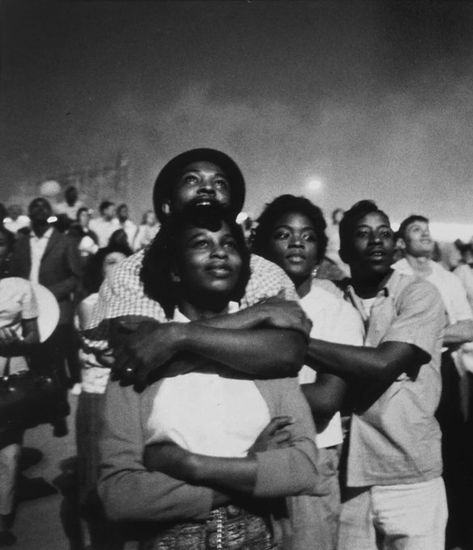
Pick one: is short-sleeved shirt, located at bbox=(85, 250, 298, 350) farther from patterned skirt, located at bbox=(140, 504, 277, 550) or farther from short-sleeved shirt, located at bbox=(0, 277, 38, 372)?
short-sleeved shirt, located at bbox=(0, 277, 38, 372)

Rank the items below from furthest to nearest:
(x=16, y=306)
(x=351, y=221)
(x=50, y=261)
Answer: (x=50, y=261), (x=16, y=306), (x=351, y=221)

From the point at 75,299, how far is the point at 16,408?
11.1 ft

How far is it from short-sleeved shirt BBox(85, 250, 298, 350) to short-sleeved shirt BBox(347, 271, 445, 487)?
0.57 metres

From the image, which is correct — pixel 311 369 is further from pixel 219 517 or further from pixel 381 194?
pixel 381 194

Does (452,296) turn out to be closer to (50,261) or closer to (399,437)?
(399,437)

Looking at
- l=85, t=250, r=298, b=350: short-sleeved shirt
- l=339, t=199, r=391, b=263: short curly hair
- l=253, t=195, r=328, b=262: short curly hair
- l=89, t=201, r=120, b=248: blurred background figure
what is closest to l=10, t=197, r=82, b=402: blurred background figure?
l=89, t=201, r=120, b=248: blurred background figure

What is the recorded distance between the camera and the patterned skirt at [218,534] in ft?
4.53

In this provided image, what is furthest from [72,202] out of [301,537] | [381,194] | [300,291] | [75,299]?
[301,537]

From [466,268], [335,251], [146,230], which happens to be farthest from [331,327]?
[146,230]

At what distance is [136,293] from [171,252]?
7.0 inches

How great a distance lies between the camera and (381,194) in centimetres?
485

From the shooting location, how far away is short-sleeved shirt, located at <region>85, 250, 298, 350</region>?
Result: 1.64 meters

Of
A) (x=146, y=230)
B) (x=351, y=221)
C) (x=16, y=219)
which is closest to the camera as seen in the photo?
(x=351, y=221)

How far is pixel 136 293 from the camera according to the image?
1673mm
